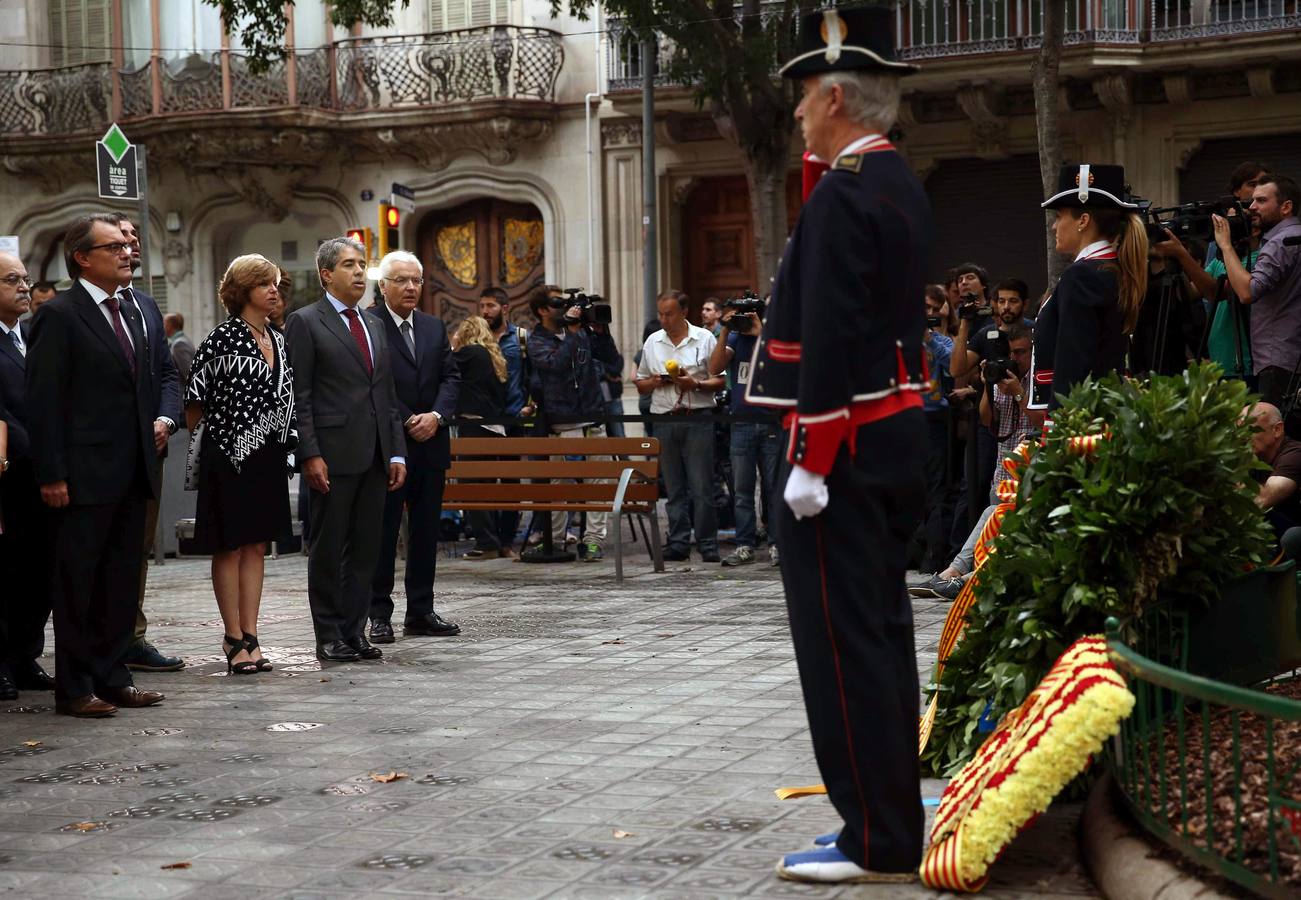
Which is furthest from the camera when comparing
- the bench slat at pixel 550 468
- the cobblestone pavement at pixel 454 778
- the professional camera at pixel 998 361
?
the bench slat at pixel 550 468

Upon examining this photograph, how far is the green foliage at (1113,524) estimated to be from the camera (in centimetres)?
541

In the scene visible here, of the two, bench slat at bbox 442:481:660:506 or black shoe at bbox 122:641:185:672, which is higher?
bench slat at bbox 442:481:660:506

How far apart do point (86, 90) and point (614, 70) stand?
9.24 metres

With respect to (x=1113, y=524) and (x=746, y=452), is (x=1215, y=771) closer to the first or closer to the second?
(x=1113, y=524)

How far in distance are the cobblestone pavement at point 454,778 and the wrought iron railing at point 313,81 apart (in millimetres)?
19024

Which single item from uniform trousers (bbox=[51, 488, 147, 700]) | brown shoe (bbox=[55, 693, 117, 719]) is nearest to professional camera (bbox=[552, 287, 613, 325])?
uniform trousers (bbox=[51, 488, 147, 700])

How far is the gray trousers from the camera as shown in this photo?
9078 mm

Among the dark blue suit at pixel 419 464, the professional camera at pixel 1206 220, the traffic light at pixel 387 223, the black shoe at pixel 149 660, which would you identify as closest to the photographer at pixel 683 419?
the dark blue suit at pixel 419 464

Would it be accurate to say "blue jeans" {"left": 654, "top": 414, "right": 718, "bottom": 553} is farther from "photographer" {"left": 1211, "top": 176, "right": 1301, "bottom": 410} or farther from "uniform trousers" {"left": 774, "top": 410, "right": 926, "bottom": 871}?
"uniform trousers" {"left": 774, "top": 410, "right": 926, "bottom": 871}

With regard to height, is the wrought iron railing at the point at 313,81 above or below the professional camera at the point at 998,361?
above

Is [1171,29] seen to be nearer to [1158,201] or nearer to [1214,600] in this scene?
[1158,201]

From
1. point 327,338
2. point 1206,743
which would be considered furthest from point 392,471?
point 1206,743

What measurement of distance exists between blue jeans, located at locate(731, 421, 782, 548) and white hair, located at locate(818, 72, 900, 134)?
356 inches

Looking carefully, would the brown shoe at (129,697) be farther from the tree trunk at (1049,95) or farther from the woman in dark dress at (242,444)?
the tree trunk at (1049,95)
